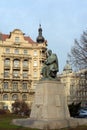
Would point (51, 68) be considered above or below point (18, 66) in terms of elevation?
below

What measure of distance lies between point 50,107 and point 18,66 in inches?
2621

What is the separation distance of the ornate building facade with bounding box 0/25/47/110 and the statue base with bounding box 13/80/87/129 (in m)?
63.8

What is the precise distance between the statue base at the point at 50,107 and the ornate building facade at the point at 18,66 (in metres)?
63.8

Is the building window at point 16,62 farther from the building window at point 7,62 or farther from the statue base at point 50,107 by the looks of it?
the statue base at point 50,107

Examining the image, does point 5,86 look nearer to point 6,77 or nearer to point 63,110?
point 6,77

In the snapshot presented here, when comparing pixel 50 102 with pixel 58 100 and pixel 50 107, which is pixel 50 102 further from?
pixel 58 100

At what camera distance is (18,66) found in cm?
8825

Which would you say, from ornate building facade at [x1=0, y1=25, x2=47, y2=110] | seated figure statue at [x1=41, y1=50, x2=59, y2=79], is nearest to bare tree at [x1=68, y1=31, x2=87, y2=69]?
seated figure statue at [x1=41, y1=50, x2=59, y2=79]

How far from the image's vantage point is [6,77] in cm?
8700

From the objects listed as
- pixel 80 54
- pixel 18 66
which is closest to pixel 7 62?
pixel 18 66

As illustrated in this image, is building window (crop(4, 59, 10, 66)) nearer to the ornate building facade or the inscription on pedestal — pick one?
the ornate building facade

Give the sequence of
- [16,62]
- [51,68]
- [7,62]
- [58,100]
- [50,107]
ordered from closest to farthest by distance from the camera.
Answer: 1. [50,107]
2. [58,100]
3. [51,68]
4. [7,62]
5. [16,62]

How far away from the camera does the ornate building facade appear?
86.8 metres

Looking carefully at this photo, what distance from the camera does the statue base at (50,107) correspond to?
21.7 meters
